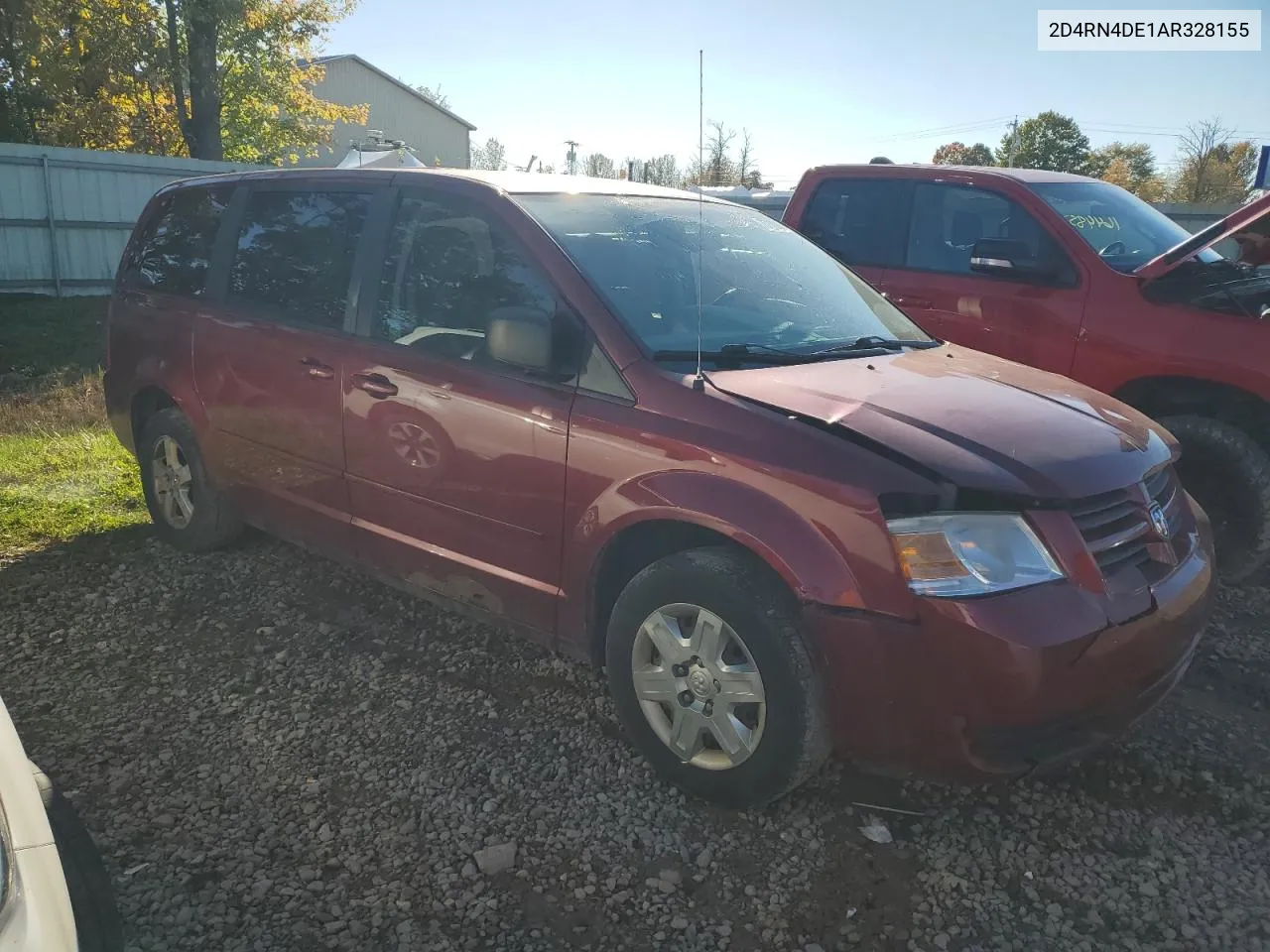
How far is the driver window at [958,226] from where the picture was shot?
540cm

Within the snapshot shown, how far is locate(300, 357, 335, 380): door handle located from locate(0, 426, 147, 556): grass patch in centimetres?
212

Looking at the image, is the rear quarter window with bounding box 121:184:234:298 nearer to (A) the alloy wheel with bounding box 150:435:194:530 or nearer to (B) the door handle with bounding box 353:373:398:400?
(A) the alloy wheel with bounding box 150:435:194:530

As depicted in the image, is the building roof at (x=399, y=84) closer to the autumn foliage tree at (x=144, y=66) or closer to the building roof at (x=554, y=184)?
the autumn foliage tree at (x=144, y=66)

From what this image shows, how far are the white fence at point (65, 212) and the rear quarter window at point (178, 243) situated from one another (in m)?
9.75

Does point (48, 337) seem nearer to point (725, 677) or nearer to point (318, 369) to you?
point (318, 369)

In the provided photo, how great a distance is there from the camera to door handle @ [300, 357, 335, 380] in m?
3.86

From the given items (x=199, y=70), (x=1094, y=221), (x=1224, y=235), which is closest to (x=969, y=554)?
(x=1224, y=235)

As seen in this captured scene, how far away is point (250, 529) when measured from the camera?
5.07 meters

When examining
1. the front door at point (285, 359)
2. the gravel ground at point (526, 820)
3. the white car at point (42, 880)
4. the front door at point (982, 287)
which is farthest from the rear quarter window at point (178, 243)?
the front door at point (982, 287)

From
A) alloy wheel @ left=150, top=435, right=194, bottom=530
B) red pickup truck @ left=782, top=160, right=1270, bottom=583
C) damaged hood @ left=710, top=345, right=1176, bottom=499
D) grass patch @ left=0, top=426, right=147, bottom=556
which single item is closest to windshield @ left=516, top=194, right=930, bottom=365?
damaged hood @ left=710, top=345, right=1176, bottom=499

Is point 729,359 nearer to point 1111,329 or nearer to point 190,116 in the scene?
point 1111,329

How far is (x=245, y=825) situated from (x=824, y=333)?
251cm

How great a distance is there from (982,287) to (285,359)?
3.69 metres

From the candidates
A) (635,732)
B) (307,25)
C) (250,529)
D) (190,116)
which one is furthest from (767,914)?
(307,25)
